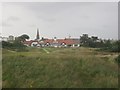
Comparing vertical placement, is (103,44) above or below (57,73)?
above

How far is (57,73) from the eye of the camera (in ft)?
42.4

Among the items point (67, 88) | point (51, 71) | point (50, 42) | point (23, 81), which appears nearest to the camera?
point (67, 88)

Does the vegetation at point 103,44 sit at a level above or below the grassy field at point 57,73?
above

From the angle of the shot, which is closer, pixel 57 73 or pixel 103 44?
pixel 57 73

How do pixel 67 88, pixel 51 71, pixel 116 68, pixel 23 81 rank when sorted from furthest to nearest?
pixel 116 68 < pixel 51 71 < pixel 23 81 < pixel 67 88

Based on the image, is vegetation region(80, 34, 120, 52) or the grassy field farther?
vegetation region(80, 34, 120, 52)

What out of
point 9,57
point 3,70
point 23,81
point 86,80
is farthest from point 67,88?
point 9,57

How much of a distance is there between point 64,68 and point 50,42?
205ft

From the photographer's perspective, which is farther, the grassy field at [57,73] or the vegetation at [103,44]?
the vegetation at [103,44]

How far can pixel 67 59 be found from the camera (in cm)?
1503

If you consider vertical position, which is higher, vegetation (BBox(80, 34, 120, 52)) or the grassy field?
vegetation (BBox(80, 34, 120, 52))

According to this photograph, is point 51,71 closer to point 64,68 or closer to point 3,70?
point 64,68

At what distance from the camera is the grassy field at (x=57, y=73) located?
11.9m

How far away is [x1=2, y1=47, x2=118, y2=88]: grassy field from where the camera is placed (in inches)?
467
